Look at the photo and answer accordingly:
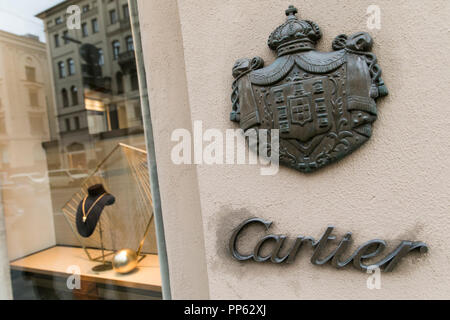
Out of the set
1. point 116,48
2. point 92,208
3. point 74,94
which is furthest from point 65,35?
point 92,208

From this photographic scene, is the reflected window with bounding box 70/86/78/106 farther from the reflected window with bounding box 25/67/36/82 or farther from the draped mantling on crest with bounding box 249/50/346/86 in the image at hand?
the draped mantling on crest with bounding box 249/50/346/86

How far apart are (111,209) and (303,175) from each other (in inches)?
93.4

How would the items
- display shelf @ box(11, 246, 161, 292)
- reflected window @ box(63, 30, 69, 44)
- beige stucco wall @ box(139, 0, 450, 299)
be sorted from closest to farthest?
beige stucco wall @ box(139, 0, 450, 299)
display shelf @ box(11, 246, 161, 292)
reflected window @ box(63, 30, 69, 44)

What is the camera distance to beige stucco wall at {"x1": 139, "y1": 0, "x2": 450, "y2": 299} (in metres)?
1.33

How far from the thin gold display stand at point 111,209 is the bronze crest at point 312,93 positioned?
1.62m

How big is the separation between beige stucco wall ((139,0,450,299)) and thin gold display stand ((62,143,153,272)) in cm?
83

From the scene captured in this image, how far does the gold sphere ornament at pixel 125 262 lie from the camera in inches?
110

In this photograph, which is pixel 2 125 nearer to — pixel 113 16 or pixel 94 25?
pixel 94 25

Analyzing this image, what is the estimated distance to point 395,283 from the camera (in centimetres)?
145

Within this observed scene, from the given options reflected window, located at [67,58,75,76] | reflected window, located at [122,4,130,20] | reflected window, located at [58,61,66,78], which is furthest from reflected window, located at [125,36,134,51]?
reflected window, located at [58,61,66,78]

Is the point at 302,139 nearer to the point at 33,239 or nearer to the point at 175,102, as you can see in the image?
the point at 175,102

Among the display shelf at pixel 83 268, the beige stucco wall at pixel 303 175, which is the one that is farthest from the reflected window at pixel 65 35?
the display shelf at pixel 83 268

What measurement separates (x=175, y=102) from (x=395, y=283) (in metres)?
1.79

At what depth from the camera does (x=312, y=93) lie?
1440 mm
